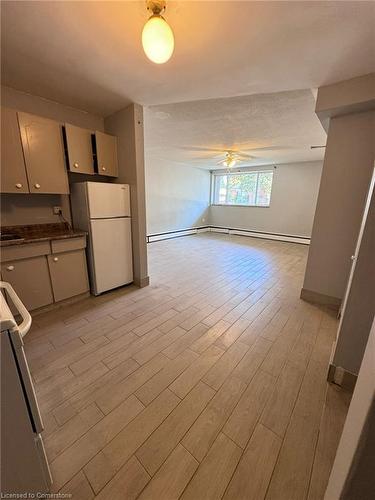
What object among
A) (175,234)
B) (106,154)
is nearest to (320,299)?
(106,154)

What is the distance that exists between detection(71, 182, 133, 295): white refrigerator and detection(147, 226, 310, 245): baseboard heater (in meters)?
3.13

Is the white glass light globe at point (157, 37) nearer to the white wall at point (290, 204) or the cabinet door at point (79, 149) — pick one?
the cabinet door at point (79, 149)

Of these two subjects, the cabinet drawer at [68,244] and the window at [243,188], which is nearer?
the cabinet drawer at [68,244]

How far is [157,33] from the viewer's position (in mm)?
1114

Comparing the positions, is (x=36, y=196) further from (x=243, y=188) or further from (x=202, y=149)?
(x=243, y=188)

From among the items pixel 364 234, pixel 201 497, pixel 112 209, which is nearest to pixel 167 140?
pixel 112 209

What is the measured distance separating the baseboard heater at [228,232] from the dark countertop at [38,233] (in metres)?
3.37

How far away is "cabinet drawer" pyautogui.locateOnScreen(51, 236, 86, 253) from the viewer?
91.0 inches

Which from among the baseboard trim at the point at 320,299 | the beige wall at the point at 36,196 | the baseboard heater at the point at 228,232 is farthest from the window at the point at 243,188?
the beige wall at the point at 36,196

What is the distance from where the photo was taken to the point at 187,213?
23.7ft

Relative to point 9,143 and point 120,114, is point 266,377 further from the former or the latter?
point 120,114

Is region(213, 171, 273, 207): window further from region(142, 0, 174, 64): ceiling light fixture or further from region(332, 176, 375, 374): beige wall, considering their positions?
region(142, 0, 174, 64): ceiling light fixture

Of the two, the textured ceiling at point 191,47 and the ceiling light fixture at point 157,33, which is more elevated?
the textured ceiling at point 191,47

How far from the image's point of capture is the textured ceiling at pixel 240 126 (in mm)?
2502
